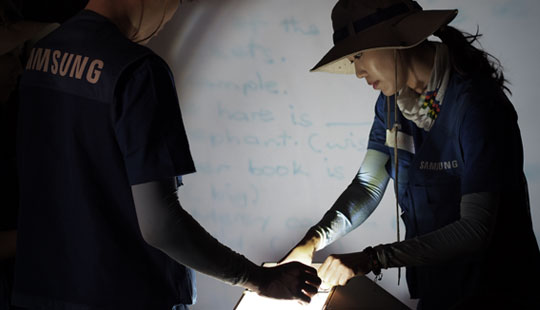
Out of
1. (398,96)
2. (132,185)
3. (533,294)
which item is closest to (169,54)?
(398,96)

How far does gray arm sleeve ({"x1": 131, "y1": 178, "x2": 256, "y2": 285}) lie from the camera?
2.54 ft

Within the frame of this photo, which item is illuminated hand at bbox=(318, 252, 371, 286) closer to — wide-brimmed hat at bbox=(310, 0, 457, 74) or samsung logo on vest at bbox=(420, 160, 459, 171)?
samsung logo on vest at bbox=(420, 160, 459, 171)

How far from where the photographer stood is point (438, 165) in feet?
3.30

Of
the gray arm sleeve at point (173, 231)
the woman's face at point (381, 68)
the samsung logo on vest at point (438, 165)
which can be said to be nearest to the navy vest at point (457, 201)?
the samsung logo on vest at point (438, 165)

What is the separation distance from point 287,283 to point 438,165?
0.39 metres

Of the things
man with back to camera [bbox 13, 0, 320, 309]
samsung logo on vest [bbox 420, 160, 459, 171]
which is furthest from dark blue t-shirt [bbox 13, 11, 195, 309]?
samsung logo on vest [bbox 420, 160, 459, 171]

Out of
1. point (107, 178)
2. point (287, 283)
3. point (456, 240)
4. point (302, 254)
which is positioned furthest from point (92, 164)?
point (456, 240)

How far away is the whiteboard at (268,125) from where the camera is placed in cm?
176

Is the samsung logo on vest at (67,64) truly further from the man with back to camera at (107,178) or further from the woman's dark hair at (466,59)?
the woman's dark hair at (466,59)

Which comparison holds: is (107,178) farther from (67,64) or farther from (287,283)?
(287,283)

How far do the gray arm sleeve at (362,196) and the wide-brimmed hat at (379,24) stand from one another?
13.2 inches

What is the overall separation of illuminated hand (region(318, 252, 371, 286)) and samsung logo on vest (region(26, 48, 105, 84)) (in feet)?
1.83

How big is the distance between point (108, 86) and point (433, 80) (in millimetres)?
635

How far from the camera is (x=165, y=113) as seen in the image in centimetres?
77
